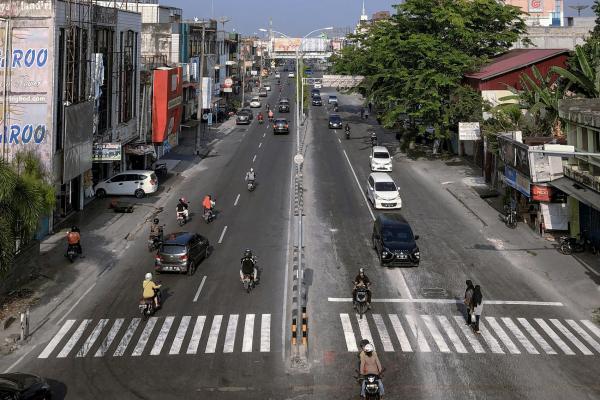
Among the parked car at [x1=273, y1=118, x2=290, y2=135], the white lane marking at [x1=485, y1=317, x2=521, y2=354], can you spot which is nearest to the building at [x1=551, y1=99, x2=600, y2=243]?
the white lane marking at [x1=485, y1=317, x2=521, y2=354]

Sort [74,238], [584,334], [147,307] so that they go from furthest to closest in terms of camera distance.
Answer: [74,238], [147,307], [584,334]

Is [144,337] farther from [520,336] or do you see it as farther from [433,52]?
[433,52]

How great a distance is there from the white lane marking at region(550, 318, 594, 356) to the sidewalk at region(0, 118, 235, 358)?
18.1 metres

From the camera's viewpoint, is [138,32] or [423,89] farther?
[423,89]

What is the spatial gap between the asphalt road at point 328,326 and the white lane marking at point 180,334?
40mm

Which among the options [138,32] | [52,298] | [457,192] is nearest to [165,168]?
[138,32]

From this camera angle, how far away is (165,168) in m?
52.4

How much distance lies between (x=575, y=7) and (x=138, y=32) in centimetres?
11402

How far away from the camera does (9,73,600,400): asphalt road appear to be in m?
19.0

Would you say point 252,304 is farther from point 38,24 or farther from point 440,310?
point 38,24

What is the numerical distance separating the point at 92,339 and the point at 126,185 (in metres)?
23.8

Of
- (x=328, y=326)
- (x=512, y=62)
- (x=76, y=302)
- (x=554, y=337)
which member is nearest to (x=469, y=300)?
(x=554, y=337)

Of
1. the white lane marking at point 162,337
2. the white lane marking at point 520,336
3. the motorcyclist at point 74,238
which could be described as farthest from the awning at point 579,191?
the motorcyclist at point 74,238

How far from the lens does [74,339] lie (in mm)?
22609
